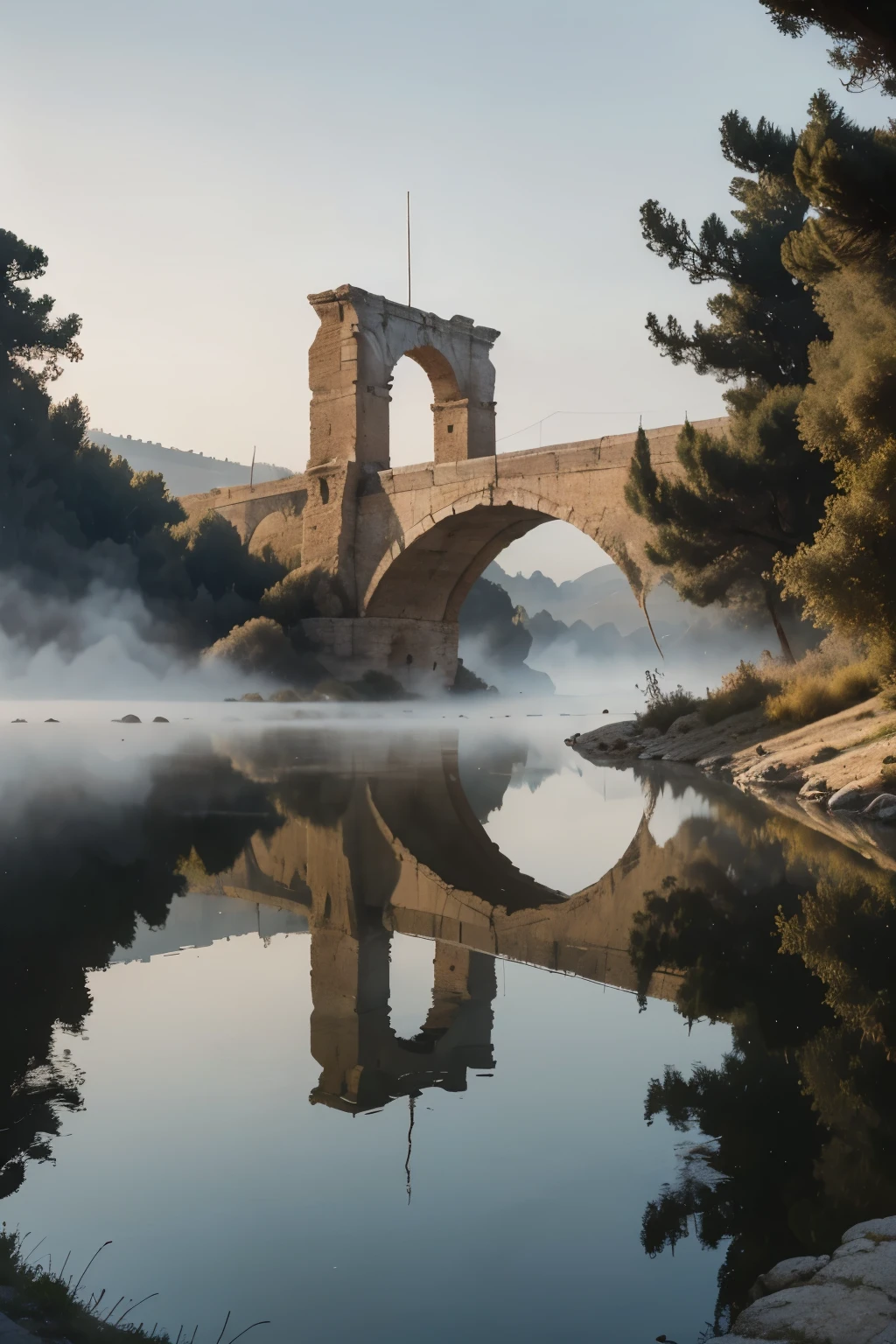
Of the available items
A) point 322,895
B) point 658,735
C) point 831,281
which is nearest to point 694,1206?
point 322,895

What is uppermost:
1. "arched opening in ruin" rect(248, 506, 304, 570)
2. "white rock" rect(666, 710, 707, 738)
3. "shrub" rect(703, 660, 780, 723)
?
"arched opening in ruin" rect(248, 506, 304, 570)

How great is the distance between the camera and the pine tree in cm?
1427

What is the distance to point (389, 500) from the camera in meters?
25.2

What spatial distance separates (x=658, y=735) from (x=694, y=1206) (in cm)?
1339

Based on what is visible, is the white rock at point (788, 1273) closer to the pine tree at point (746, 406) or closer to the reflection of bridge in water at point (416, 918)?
the reflection of bridge in water at point (416, 918)

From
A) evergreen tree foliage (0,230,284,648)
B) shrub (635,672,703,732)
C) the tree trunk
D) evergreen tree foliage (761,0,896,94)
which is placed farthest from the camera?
evergreen tree foliage (0,230,284,648)

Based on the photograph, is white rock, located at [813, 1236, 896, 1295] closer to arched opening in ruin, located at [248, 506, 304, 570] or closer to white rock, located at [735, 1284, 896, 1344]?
white rock, located at [735, 1284, 896, 1344]

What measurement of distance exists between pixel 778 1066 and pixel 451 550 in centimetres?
2288

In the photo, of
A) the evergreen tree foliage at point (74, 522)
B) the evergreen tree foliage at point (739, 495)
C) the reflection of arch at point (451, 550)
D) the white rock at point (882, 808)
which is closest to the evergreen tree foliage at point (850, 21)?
the white rock at point (882, 808)

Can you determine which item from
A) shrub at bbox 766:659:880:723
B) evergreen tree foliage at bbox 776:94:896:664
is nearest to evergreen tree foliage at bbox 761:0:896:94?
evergreen tree foliage at bbox 776:94:896:664

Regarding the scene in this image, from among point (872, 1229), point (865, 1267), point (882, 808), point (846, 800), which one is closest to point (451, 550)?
point (846, 800)

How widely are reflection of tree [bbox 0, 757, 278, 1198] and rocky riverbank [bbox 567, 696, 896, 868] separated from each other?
12.4ft

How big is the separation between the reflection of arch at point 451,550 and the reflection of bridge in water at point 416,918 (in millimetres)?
14715

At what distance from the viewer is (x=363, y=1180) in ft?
7.79
